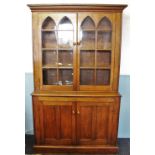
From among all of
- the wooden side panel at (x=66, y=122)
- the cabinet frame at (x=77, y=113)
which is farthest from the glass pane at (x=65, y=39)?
the wooden side panel at (x=66, y=122)

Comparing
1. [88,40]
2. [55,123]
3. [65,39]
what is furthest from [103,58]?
[55,123]

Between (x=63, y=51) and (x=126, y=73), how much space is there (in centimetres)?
102

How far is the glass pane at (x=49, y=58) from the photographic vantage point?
2500mm

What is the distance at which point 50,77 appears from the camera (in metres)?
2.54

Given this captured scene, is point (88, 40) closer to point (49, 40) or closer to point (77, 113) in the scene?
point (49, 40)

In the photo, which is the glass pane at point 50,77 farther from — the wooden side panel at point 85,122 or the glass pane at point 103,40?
the glass pane at point 103,40

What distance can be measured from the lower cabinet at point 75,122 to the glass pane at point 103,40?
2.32 ft

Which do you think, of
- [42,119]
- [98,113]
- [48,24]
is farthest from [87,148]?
[48,24]

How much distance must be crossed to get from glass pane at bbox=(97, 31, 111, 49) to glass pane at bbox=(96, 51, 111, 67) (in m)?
0.08

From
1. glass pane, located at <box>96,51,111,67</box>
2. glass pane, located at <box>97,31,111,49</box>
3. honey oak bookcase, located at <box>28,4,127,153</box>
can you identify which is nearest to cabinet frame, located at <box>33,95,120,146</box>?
honey oak bookcase, located at <box>28,4,127,153</box>

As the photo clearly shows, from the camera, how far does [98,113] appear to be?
2461 mm

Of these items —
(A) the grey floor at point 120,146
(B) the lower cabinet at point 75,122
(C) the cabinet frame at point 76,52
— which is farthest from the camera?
(A) the grey floor at point 120,146

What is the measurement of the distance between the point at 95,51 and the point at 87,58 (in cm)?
14
